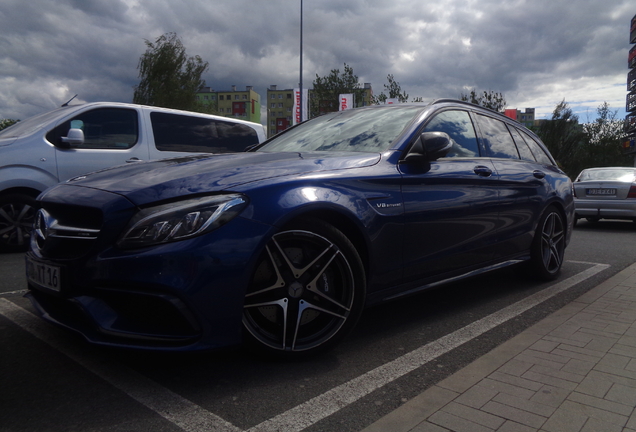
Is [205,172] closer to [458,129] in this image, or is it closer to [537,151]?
[458,129]

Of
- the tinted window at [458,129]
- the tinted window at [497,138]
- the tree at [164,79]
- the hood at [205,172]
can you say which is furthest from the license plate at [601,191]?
the tree at [164,79]

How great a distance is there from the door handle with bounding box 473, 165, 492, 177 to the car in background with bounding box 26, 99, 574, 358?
2 centimetres

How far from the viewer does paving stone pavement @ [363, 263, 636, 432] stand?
2082 millimetres

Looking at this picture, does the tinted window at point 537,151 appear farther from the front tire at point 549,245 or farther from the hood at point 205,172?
the hood at point 205,172

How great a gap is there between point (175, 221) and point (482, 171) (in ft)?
8.21

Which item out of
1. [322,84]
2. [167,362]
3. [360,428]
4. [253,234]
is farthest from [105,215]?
[322,84]

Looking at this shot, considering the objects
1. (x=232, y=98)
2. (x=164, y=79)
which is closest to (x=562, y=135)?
(x=164, y=79)

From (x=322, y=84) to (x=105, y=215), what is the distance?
1727 inches

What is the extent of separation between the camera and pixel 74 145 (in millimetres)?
6113

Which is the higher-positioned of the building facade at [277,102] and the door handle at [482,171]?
the building facade at [277,102]

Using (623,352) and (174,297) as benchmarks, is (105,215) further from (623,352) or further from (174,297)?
(623,352)

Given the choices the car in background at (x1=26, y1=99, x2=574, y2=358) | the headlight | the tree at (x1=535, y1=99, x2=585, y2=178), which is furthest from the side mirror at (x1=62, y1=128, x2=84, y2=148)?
the tree at (x1=535, y1=99, x2=585, y2=178)

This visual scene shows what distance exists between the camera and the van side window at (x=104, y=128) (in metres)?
6.18

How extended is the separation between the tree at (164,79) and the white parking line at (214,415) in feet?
122
